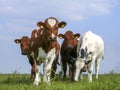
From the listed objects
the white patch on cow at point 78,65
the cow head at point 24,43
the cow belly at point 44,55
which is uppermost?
the cow head at point 24,43

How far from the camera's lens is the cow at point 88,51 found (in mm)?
19812

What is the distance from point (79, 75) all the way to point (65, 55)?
238 cm

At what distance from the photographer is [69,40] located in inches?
859

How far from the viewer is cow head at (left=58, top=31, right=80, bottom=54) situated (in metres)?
21.7

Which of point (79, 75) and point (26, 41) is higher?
point (26, 41)

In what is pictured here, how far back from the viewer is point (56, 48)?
59.1ft

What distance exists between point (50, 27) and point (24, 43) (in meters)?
4.31

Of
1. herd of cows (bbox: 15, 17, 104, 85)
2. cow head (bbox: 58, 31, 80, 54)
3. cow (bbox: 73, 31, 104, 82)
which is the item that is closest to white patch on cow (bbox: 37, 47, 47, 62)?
herd of cows (bbox: 15, 17, 104, 85)

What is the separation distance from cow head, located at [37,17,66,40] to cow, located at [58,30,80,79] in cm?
410

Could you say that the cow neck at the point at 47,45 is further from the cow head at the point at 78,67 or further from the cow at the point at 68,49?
the cow at the point at 68,49

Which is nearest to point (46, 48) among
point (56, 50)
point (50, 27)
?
point (56, 50)

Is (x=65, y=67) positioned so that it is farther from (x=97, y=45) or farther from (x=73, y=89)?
(x=73, y=89)

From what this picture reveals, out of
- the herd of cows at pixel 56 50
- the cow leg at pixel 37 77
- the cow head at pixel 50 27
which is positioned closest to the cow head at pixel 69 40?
the herd of cows at pixel 56 50

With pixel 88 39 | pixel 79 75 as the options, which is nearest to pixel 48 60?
pixel 79 75
